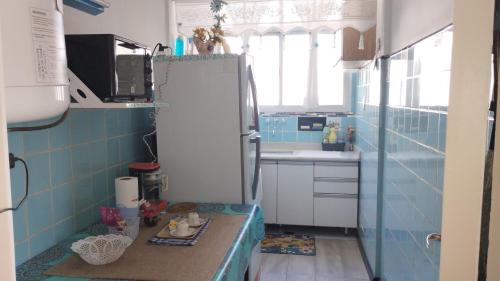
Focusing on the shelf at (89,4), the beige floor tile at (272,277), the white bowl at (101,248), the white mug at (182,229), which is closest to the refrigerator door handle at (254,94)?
the white mug at (182,229)

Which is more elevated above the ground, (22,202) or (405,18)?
(405,18)

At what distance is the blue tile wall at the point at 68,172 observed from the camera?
1.49 meters

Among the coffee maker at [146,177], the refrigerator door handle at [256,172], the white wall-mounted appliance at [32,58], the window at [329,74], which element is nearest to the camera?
the white wall-mounted appliance at [32,58]

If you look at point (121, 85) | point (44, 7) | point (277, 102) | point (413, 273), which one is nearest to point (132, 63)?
point (121, 85)

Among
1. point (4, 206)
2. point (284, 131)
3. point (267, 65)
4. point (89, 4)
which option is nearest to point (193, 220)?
point (89, 4)

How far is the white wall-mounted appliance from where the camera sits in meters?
0.98

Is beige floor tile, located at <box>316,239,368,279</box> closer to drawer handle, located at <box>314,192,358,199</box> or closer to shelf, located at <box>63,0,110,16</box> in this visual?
drawer handle, located at <box>314,192,358,199</box>

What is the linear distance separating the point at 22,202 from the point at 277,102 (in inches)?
124

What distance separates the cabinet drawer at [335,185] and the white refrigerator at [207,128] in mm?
1464

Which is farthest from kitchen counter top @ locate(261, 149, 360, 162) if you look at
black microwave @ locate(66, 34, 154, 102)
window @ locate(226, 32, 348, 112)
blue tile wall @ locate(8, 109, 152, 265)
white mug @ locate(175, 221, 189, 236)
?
black microwave @ locate(66, 34, 154, 102)

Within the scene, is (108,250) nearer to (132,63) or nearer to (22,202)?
(22,202)

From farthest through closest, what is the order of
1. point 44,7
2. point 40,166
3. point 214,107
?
point 214,107 < point 40,166 < point 44,7

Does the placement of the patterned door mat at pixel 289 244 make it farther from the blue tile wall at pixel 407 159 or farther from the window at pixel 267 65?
the window at pixel 267 65

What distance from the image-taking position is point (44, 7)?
1.09m
